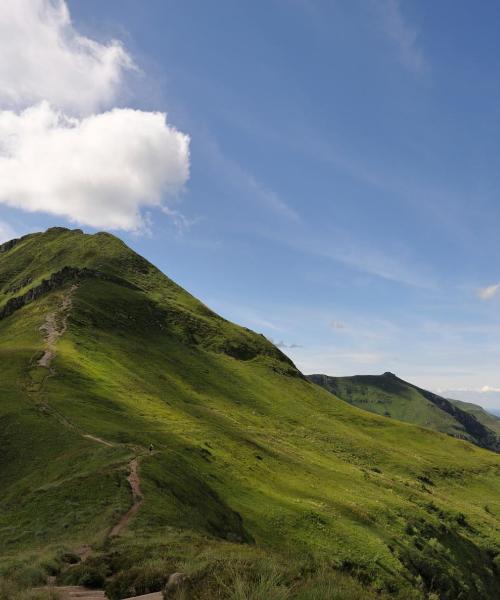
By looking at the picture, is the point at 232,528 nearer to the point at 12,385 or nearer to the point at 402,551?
the point at 402,551

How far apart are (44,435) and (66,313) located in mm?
80176

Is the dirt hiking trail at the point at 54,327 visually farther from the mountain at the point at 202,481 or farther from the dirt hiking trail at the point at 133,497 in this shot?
the dirt hiking trail at the point at 133,497

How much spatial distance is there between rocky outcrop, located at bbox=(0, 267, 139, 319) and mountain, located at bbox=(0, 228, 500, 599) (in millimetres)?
2002

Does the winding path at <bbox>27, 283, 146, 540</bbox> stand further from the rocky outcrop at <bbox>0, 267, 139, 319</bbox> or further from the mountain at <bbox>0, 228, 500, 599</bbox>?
the rocky outcrop at <bbox>0, 267, 139, 319</bbox>

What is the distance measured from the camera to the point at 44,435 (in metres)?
51.6

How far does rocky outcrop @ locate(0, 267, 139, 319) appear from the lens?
15012cm

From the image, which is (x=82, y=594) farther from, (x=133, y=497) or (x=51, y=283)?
(x=51, y=283)

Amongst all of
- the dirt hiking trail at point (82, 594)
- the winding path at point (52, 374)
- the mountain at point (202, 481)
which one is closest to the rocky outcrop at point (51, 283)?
the mountain at point (202, 481)

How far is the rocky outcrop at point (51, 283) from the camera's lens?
150 metres

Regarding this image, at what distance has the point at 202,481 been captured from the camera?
46.6 m

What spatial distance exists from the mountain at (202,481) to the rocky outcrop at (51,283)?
2.00 metres

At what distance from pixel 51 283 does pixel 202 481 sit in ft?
428

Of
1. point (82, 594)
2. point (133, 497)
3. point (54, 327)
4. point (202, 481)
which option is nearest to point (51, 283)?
point (54, 327)

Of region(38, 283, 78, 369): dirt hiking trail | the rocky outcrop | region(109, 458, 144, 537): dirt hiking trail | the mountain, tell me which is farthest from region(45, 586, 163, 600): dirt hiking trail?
the rocky outcrop
